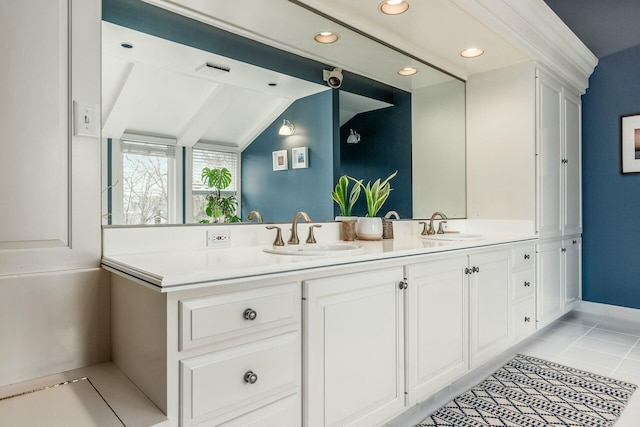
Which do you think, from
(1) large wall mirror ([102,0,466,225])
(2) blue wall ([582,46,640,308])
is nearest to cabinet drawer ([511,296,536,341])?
(1) large wall mirror ([102,0,466,225])

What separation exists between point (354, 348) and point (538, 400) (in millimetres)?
1266

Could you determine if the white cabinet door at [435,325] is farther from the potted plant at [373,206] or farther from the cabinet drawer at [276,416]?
the cabinet drawer at [276,416]

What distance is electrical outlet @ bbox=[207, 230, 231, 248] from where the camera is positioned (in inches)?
68.2

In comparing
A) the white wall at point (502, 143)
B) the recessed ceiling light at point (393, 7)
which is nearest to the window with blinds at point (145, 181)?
the recessed ceiling light at point (393, 7)

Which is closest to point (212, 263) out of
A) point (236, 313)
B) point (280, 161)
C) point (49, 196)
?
point (236, 313)

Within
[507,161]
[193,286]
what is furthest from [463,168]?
[193,286]

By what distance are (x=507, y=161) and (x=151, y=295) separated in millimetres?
2708

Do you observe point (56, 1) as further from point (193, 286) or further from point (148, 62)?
point (193, 286)

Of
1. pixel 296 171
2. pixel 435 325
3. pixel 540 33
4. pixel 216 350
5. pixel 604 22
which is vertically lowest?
pixel 435 325

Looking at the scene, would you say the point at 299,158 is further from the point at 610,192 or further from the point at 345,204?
the point at 610,192

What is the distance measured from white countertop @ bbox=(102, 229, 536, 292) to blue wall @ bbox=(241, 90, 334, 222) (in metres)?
0.25

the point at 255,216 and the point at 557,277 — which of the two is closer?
the point at 255,216

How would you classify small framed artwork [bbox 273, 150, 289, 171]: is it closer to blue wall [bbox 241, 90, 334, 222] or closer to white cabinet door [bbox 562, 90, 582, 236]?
blue wall [bbox 241, 90, 334, 222]

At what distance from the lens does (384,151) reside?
2.63m
